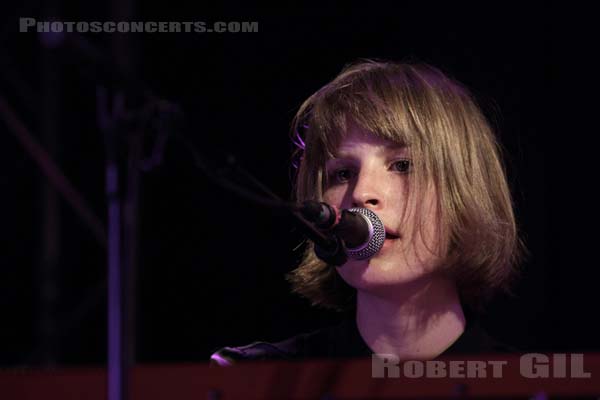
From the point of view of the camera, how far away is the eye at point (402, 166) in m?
1.41

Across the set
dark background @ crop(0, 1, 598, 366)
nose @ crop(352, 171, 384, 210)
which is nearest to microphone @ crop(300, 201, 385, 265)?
nose @ crop(352, 171, 384, 210)

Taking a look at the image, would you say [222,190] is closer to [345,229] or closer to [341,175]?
[341,175]

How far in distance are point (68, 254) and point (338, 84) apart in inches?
70.0

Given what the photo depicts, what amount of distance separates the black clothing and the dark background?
2.00 ft

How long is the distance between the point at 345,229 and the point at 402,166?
0.41 metres

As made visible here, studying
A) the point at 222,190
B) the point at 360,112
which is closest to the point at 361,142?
the point at 360,112

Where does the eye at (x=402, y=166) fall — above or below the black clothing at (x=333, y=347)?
above

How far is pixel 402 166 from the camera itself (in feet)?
4.64

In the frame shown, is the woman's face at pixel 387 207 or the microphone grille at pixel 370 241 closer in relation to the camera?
the microphone grille at pixel 370 241

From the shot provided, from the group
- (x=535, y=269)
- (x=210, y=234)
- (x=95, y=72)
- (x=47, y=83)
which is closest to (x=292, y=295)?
(x=210, y=234)

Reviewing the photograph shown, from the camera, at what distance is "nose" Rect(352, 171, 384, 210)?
1.35 m

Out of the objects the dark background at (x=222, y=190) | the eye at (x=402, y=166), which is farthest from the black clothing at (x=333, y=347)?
the dark background at (x=222, y=190)

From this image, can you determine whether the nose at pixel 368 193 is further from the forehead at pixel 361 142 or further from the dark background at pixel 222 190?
the dark background at pixel 222 190

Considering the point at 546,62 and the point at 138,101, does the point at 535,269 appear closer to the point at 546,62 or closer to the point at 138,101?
the point at 546,62
